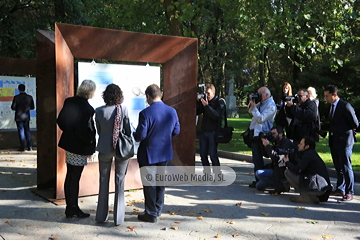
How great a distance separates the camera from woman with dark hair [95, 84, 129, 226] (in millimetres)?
5008

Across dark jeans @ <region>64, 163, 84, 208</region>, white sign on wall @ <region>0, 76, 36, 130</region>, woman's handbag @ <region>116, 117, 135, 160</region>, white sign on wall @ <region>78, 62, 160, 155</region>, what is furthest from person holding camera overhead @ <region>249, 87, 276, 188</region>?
white sign on wall @ <region>0, 76, 36, 130</region>

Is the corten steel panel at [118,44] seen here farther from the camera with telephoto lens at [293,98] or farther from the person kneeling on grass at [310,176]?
the person kneeling on grass at [310,176]

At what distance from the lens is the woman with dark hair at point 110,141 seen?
501cm

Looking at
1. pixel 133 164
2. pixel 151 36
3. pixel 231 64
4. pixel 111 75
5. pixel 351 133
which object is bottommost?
pixel 133 164

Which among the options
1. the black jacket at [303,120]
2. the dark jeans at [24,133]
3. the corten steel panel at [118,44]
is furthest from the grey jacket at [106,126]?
the dark jeans at [24,133]

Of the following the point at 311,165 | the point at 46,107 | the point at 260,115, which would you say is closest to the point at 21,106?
the point at 46,107

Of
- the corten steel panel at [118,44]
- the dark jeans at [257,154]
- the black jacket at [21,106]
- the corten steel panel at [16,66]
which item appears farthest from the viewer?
the corten steel panel at [16,66]

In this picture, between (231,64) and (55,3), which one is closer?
(55,3)

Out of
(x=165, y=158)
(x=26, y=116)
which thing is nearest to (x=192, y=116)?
(x=165, y=158)

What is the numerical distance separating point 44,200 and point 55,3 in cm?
1330

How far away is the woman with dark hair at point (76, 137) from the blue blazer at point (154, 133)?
69 cm

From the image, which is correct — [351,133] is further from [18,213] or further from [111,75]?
[18,213]

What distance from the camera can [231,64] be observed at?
85.1 ft

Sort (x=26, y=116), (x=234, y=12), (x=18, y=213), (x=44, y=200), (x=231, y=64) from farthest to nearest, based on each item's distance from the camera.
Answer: (x=231, y=64) → (x=234, y=12) → (x=26, y=116) → (x=44, y=200) → (x=18, y=213)
